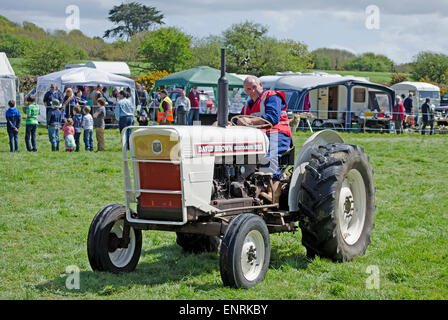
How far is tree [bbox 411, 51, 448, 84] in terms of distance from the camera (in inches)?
2283

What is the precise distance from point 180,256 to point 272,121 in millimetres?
1754

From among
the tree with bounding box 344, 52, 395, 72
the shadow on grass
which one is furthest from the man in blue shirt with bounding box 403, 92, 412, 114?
the tree with bounding box 344, 52, 395, 72

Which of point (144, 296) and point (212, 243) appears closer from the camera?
point (144, 296)

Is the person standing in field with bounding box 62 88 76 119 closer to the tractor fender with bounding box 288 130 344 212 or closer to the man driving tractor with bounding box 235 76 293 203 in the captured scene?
the man driving tractor with bounding box 235 76 293 203

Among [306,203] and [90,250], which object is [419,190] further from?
[90,250]

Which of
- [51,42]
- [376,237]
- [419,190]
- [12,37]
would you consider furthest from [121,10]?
[376,237]

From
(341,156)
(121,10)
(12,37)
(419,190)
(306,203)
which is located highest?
(121,10)

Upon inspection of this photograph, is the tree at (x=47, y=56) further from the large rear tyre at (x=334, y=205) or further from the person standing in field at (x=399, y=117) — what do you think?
the large rear tyre at (x=334, y=205)

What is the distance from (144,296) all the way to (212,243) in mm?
1715

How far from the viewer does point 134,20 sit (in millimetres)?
47344
